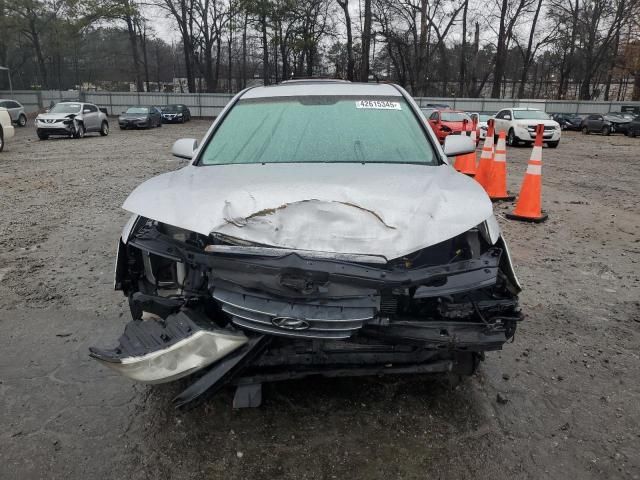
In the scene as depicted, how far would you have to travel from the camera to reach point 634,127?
25469mm

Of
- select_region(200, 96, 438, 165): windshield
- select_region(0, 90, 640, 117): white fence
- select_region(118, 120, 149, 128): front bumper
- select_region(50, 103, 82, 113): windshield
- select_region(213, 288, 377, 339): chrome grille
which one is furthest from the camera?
select_region(0, 90, 640, 117): white fence

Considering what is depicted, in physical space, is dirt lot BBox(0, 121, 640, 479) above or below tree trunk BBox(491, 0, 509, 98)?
below

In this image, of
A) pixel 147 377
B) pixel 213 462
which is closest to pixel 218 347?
pixel 147 377

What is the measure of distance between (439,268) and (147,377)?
1.38 m

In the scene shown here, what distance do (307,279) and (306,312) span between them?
0.46 feet

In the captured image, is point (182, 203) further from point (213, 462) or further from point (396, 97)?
point (396, 97)

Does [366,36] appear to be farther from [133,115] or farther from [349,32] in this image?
[133,115]

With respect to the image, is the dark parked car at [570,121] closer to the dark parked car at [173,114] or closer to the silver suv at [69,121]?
the dark parked car at [173,114]

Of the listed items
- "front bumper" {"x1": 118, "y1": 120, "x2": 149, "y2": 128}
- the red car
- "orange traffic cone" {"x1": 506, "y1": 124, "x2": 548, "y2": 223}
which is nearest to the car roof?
"orange traffic cone" {"x1": 506, "y1": 124, "x2": 548, "y2": 223}

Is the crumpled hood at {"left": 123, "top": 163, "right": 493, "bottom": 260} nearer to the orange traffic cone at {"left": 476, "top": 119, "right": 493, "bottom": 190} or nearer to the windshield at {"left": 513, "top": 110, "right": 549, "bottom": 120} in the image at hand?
the orange traffic cone at {"left": 476, "top": 119, "right": 493, "bottom": 190}

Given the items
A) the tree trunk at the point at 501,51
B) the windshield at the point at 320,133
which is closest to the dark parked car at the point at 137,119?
the windshield at the point at 320,133

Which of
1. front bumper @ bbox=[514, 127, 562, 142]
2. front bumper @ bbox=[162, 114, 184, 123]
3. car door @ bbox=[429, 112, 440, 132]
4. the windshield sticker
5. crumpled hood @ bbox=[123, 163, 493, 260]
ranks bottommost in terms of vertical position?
front bumper @ bbox=[162, 114, 184, 123]

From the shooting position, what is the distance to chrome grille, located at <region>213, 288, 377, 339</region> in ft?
6.88

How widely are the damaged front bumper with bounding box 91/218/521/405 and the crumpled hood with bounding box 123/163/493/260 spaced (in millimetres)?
87
